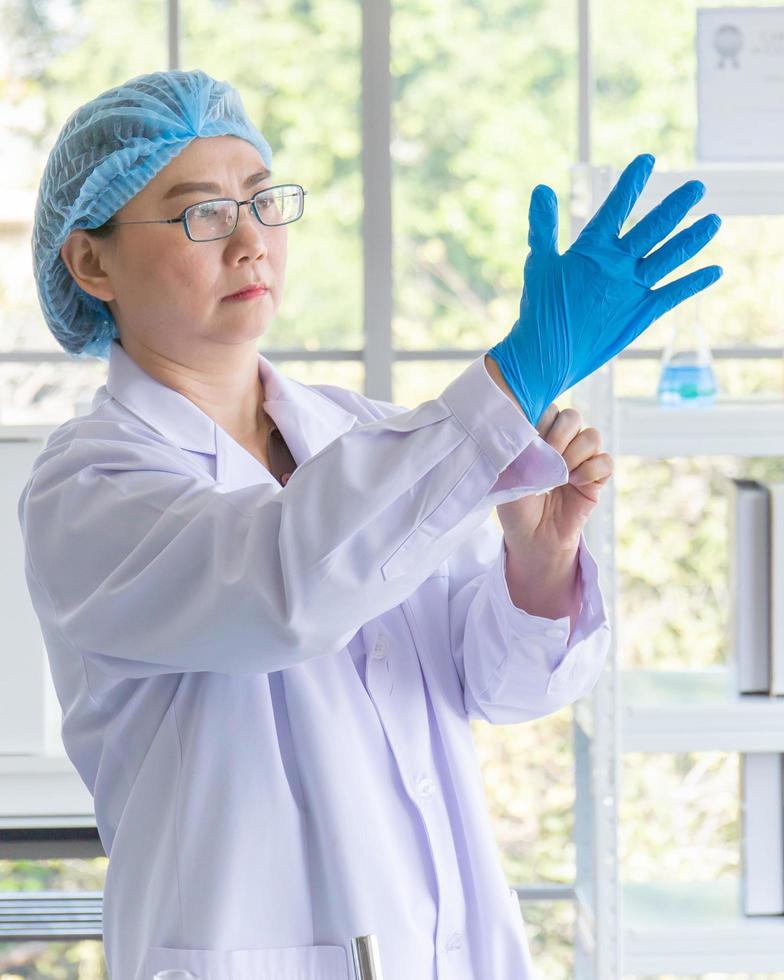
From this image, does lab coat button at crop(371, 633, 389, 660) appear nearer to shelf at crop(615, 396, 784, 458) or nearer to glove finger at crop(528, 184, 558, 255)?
glove finger at crop(528, 184, 558, 255)

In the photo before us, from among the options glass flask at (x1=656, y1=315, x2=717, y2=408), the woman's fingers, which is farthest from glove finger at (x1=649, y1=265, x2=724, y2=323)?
glass flask at (x1=656, y1=315, x2=717, y2=408)

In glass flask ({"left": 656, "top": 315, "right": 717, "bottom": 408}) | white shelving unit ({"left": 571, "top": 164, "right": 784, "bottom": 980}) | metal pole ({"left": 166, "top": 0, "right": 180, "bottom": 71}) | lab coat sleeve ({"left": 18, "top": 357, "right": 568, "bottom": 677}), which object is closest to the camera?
lab coat sleeve ({"left": 18, "top": 357, "right": 568, "bottom": 677})

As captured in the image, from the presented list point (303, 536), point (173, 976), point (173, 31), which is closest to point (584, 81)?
point (173, 31)

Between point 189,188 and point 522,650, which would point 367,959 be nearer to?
point 522,650

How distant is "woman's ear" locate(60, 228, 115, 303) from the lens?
133 cm

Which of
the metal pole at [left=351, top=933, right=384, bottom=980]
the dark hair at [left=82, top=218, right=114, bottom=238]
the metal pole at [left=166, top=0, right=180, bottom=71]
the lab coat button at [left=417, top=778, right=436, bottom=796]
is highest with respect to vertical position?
the metal pole at [left=166, top=0, right=180, bottom=71]

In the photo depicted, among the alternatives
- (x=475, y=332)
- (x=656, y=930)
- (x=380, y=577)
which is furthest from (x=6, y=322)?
(x=380, y=577)

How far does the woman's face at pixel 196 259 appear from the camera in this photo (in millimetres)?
1243

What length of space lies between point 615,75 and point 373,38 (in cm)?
166

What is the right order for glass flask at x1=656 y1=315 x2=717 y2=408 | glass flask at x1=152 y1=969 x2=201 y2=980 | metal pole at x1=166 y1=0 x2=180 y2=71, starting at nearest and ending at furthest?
1. glass flask at x1=152 y1=969 x2=201 y2=980
2. glass flask at x1=656 y1=315 x2=717 y2=408
3. metal pole at x1=166 y1=0 x2=180 y2=71

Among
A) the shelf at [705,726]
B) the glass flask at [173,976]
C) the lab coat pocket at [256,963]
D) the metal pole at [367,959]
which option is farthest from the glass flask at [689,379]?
the metal pole at [367,959]

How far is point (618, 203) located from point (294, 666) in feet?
1.66

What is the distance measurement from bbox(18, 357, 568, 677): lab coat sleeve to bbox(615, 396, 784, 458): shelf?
82cm

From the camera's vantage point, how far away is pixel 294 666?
120 cm
